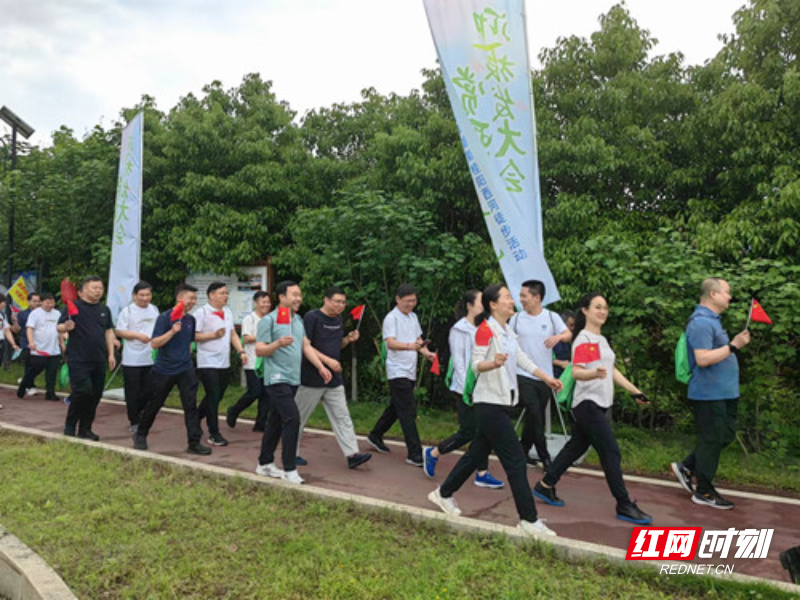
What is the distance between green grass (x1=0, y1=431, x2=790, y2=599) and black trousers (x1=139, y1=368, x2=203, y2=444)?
1.24 m

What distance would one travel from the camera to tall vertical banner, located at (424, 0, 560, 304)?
6922mm

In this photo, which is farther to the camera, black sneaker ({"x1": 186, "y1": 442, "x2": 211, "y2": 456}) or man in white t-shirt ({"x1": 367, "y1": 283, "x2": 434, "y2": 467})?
black sneaker ({"x1": 186, "y1": 442, "x2": 211, "y2": 456})

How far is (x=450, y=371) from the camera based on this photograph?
614cm

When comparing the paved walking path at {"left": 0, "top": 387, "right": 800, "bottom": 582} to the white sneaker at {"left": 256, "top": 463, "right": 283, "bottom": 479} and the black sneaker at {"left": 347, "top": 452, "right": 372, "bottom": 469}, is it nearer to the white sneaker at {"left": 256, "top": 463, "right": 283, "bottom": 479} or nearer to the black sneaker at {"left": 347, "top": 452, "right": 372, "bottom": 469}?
the black sneaker at {"left": 347, "top": 452, "right": 372, "bottom": 469}

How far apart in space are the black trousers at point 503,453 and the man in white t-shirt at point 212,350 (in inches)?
142

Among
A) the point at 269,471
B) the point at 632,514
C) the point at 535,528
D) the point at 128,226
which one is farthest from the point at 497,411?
the point at 128,226

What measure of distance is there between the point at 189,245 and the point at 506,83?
7.62 meters

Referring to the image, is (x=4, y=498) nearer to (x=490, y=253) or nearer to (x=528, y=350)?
(x=528, y=350)

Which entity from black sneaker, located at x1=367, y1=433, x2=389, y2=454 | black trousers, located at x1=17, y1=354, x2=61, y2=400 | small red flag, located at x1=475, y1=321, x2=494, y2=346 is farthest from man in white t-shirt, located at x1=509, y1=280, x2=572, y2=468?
black trousers, located at x1=17, y1=354, x2=61, y2=400

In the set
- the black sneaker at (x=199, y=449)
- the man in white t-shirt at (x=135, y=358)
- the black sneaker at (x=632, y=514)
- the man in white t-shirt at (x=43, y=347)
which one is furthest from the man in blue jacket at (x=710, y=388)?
the man in white t-shirt at (x=43, y=347)

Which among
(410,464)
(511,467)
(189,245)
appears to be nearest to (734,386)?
(511,467)

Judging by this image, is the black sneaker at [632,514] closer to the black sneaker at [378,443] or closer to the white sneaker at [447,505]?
the white sneaker at [447,505]

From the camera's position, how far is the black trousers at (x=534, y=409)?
5.71m

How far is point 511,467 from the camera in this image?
13.6 ft
